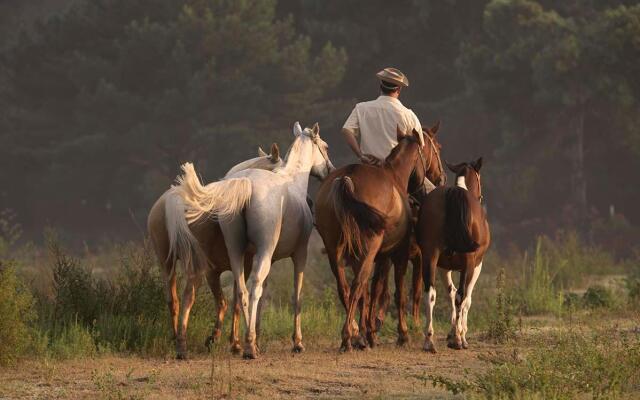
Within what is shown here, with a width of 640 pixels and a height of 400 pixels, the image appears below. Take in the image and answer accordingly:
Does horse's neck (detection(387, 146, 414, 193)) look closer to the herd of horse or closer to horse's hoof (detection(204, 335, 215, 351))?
the herd of horse

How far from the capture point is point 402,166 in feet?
38.9

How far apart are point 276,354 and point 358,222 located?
5.20 feet

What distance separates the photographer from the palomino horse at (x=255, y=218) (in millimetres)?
10570

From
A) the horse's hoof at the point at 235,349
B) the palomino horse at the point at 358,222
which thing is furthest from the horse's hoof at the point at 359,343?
the horse's hoof at the point at 235,349

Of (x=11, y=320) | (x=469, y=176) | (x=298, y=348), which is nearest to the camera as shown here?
(x=11, y=320)

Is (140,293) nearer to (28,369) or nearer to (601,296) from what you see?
(28,369)

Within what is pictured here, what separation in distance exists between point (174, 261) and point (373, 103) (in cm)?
283

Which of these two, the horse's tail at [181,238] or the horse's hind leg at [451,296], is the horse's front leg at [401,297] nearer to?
the horse's hind leg at [451,296]

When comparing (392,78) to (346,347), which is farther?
(392,78)

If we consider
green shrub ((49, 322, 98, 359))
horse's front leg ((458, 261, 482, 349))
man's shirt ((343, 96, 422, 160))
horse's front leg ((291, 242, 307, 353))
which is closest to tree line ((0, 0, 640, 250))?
man's shirt ((343, 96, 422, 160))

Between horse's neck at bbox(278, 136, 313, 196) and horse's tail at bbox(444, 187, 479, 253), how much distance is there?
1.44 metres

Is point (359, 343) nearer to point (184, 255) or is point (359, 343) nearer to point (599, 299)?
point (184, 255)

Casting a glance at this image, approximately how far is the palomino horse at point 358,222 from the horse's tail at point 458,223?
0.45m

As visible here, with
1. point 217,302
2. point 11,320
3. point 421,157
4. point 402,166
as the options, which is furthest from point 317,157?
point 11,320
